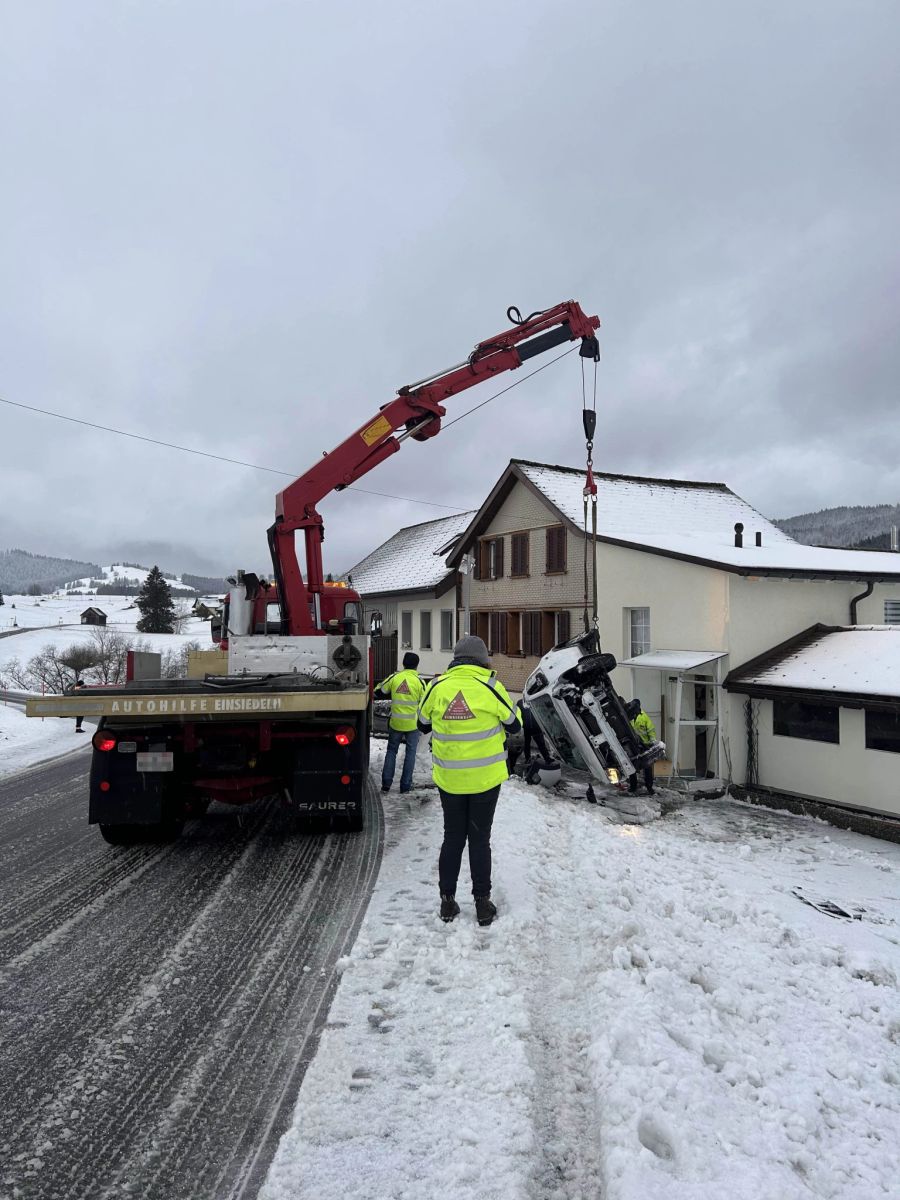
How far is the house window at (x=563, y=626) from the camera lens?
1986cm

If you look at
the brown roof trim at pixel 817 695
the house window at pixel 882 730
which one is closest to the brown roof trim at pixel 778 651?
the brown roof trim at pixel 817 695

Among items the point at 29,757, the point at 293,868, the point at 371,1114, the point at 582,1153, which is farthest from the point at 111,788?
the point at 29,757

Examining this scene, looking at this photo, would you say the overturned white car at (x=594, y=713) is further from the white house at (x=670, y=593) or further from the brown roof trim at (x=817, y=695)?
the brown roof trim at (x=817, y=695)

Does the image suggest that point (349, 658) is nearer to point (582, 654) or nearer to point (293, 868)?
point (293, 868)

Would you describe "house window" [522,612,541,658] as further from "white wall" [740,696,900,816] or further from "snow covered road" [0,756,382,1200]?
"snow covered road" [0,756,382,1200]

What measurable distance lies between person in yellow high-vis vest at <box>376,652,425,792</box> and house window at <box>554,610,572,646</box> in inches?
422

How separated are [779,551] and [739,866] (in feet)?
34.9

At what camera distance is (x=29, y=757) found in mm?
13984

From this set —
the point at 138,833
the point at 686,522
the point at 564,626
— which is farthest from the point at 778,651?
the point at 138,833

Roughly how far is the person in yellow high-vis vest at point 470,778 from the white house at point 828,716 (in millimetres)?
9642

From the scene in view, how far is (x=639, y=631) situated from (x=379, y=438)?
866 cm

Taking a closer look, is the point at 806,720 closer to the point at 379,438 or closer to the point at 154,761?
the point at 379,438

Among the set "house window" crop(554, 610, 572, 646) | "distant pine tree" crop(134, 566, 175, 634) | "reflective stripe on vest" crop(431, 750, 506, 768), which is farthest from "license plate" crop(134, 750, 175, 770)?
"distant pine tree" crop(134, 566, 175, 634)

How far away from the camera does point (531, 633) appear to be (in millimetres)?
→ 21375
